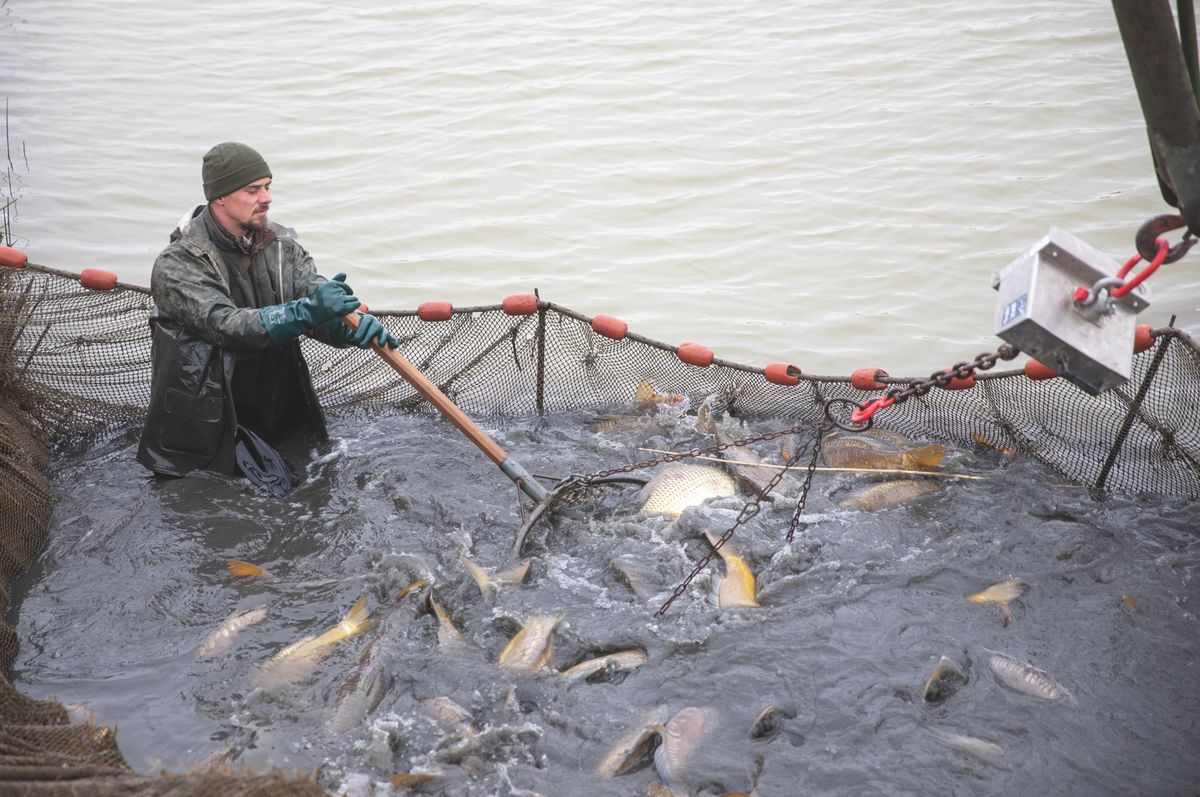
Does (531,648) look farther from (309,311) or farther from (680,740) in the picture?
(309,311)

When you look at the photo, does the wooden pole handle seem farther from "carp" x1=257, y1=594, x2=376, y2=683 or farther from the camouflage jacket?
"carp" x1=257, y1=594, x2=376, y2=683

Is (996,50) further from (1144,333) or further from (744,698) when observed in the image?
(744,698)

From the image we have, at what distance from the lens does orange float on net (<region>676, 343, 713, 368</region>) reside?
5734 mm

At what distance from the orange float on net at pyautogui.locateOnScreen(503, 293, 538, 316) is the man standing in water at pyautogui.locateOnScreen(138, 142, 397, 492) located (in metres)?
0.88

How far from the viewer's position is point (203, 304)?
5.06 metres

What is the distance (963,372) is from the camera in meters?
3.48

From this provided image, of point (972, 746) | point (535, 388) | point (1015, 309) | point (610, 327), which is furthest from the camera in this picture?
point (535, 388)

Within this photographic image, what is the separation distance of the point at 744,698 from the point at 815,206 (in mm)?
6591

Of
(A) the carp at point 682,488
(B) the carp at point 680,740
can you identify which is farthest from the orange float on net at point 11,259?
(B) the carp at point 680,740

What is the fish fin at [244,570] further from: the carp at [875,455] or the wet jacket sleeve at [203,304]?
the carp at [875,455]

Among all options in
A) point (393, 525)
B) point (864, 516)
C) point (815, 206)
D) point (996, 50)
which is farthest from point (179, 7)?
point (864, 516)

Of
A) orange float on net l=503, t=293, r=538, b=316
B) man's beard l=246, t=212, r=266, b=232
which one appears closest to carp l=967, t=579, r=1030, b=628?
orange float on net l=503, t=293, r=538, b=316

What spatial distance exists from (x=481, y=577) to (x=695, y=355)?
1.82 meters

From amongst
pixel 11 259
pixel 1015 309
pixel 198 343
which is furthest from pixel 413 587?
pixel 11 259
